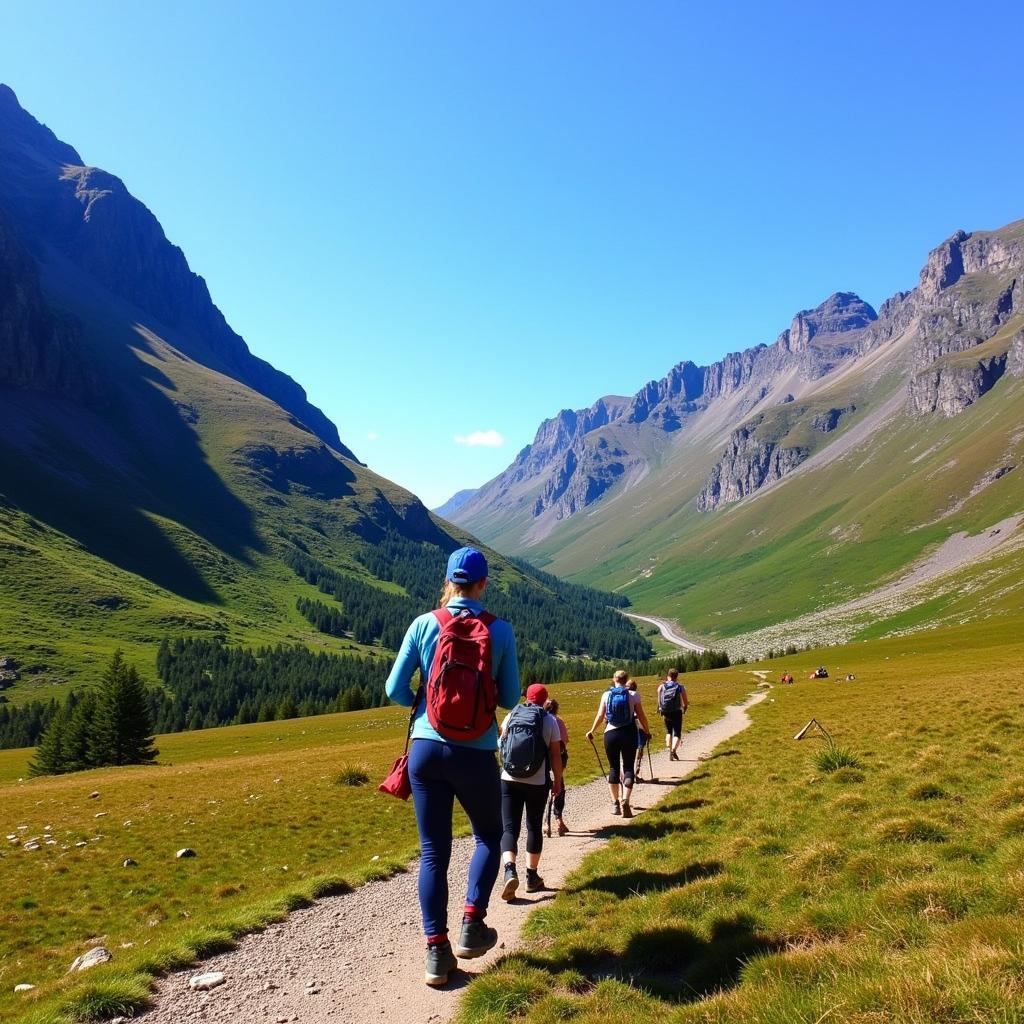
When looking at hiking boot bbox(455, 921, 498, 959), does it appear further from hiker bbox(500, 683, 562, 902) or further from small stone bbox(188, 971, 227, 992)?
small stone bbox(188, 971, 227, 992)

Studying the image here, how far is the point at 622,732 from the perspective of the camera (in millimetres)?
16594

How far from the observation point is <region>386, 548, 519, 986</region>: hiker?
733 centimetres

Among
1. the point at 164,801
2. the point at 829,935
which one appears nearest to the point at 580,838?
the point at 829,935

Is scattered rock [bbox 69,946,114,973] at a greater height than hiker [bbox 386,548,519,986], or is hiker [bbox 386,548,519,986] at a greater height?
hiker [bbox 386,548,519,986]

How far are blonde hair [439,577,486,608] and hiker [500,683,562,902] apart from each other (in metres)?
2.90

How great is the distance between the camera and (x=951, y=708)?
29031 millimetres

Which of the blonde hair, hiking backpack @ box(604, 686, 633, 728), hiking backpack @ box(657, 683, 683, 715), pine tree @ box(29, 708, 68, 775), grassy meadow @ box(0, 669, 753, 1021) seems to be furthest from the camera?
pine tree @ box(29, 708, 68, 775)

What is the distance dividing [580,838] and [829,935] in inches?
336

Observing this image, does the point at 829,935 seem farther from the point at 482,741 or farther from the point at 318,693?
the point at 318,693

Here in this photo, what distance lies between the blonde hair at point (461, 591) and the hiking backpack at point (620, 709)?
9.60 m

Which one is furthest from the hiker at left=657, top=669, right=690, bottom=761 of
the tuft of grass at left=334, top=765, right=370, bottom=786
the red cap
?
the red cap

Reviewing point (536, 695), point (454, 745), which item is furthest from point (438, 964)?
point (536, 695)

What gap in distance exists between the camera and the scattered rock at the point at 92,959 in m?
10.0

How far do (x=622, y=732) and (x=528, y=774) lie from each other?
22.4 ft
